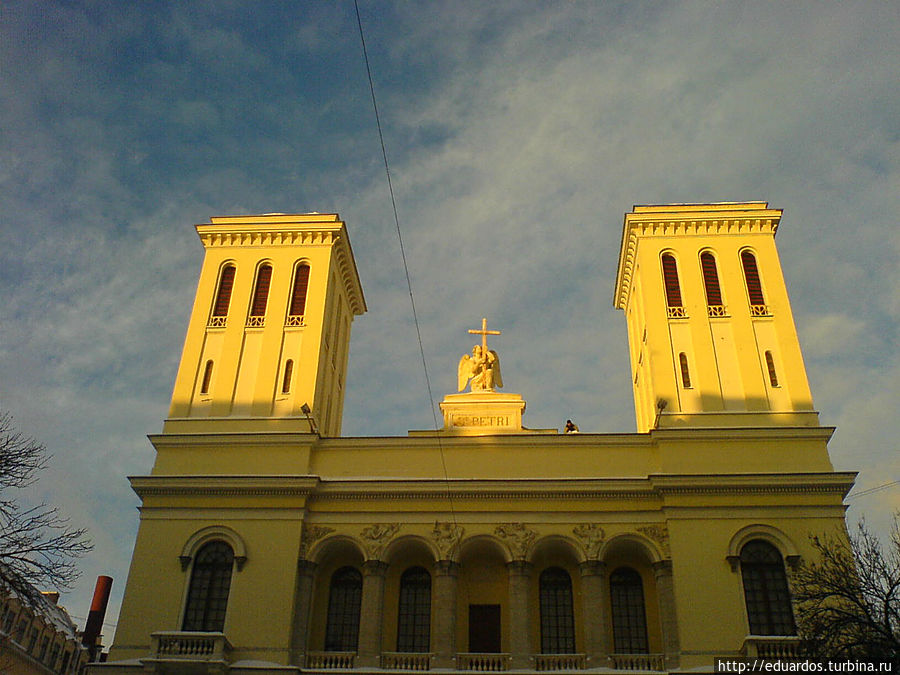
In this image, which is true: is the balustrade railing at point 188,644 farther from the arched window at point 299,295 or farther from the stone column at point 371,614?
the arched window at point 299,295

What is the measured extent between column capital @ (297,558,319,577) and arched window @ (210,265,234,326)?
36.6ft

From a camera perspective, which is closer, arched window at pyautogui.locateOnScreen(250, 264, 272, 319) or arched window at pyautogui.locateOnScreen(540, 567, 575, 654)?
arched window at pyautogui.locateOnScreen(540, 567, 575, 654)

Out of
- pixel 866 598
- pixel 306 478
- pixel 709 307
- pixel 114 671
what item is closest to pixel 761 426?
pixel 709 307

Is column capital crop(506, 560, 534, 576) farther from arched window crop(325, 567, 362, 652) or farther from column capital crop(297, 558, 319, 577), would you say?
column capital crop(297, 558, 319, 577)

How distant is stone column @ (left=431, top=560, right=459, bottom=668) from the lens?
27.0 m

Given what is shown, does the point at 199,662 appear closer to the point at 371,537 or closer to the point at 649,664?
the point at 371,537

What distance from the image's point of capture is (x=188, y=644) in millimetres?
26609

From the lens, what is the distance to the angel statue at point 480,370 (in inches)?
1399

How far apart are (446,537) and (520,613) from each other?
344 cm

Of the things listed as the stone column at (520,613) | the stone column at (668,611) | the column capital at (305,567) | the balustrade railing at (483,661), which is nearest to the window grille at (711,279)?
the stone column at (668,611)

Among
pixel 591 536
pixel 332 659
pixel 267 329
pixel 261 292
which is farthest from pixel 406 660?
pixel 261 292

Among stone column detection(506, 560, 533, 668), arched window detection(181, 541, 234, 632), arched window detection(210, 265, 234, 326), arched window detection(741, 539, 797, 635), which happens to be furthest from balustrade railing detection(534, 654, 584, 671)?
arched window detection(210, 265, 234, 326)

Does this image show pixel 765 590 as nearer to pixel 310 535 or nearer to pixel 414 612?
pixel 414 612

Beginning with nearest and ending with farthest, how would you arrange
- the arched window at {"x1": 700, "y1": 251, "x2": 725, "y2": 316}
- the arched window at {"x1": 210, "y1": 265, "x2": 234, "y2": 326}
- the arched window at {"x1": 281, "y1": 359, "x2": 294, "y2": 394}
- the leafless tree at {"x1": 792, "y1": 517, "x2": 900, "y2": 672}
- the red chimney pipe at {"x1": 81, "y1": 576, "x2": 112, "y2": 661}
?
the leafless tree at {"x1": 792, "y1": 517, "x2": 900, "y2": 672}
the arched window at {"x1": 281, "y1": 359, "x2": 294, "y2": 394}
the arched window at {"x1": 700, "y1": 251, "x2": 725, "y2": 316}
the arched window at {"x1": 210, "y1": 265, "x2": 234, "y2": 326}
the red chimney pipe at {"x1": 81, "y1": 576, "x2": 112, "y2": 661}
